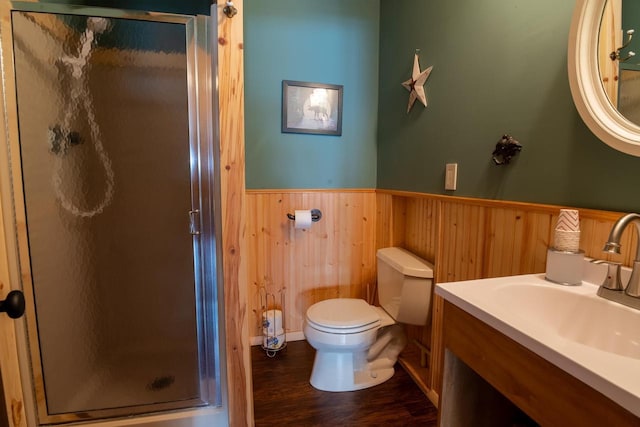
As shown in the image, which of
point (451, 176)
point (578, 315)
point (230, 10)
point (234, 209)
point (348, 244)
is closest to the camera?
point (578, 315)

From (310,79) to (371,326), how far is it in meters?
1.66

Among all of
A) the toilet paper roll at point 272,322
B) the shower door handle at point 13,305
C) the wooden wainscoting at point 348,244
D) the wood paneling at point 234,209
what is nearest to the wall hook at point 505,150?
the wooden wainscoting at point 348,244

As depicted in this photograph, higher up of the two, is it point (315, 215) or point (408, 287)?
point (315, 215)

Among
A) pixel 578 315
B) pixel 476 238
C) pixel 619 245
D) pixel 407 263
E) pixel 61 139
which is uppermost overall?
pixel 61 139

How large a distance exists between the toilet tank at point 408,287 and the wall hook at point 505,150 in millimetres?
687

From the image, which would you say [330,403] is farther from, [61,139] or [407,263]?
[61,139]

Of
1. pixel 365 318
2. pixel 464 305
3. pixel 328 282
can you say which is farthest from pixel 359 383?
pixel 464 305

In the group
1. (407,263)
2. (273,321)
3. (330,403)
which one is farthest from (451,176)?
(273,321)

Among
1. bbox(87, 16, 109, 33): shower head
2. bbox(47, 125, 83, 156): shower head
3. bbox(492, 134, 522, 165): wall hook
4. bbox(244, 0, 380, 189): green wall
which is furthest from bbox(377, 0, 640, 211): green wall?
bbox(47, 125, 83, 156): shower head

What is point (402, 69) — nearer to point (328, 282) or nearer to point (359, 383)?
point (328, 282)

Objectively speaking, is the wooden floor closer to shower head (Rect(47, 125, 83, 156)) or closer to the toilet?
the toilet

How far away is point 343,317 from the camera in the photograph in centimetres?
173

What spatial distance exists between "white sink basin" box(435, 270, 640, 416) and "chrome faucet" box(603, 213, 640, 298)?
0.16 feet

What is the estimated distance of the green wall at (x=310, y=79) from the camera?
2035 millimetres
